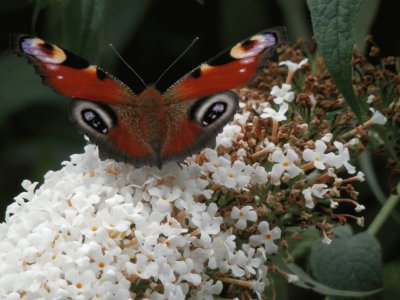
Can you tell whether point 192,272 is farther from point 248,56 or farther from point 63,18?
point 63,18

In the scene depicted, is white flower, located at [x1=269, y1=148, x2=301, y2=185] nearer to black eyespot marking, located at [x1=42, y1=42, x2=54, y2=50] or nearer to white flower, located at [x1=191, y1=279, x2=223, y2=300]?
white flower, located at [x1=191, y1=279, x2=223, y2=300]

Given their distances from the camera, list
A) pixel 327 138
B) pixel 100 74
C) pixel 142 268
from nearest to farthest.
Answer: pixel 142 268 → pixel 100 74 → pixel 327 138

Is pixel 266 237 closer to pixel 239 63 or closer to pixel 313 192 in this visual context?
pixel 313 192

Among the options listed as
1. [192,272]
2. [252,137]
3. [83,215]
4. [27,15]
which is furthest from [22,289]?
[27,15]

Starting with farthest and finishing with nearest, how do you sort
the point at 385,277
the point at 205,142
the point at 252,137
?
1. the point at 385,277
2. the point at 252,137
3. the point at 205,142

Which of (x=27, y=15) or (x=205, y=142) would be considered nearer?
(x=205, y=142)

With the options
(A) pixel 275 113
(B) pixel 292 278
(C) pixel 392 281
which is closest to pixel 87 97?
(A) pixel 275 113
